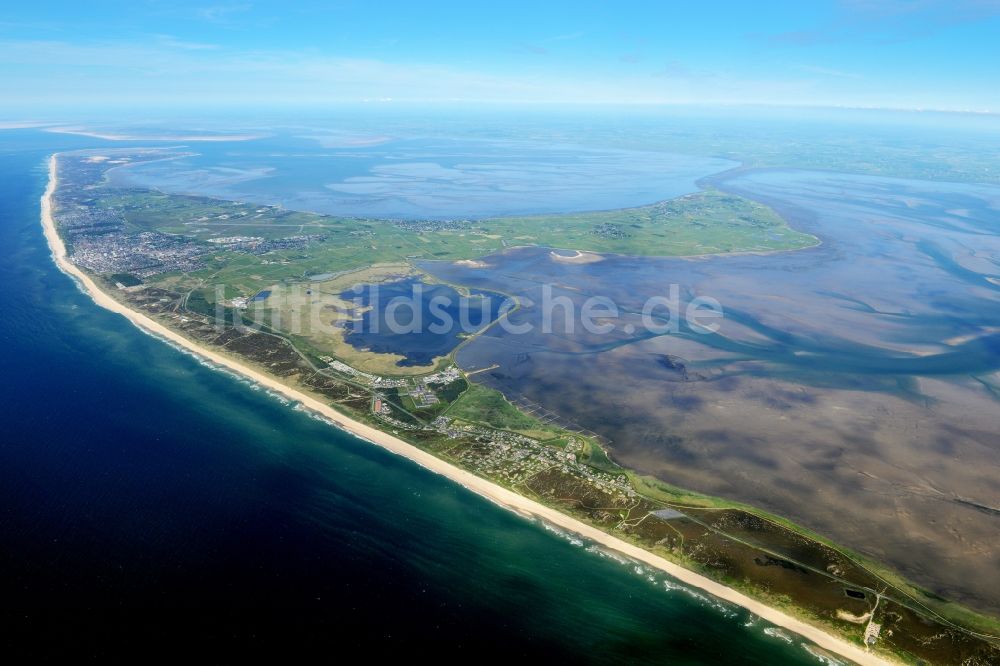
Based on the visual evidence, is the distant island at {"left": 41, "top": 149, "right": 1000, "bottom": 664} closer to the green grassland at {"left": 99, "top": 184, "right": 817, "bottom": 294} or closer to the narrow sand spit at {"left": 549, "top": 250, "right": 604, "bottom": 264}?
the green grassland at {"left": 99, "top": 184, "right": 817, "bottom": 294}

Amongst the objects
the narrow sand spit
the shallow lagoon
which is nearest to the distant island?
the shallow lagoon

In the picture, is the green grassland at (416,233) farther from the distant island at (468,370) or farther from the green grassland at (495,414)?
the green grassland at (495,414)

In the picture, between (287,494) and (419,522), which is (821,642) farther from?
(287,494)

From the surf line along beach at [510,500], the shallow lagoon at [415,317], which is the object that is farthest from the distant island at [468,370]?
the shallow lagoon at [415,317]

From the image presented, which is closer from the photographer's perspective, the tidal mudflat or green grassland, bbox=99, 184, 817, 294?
the tidal mudflat

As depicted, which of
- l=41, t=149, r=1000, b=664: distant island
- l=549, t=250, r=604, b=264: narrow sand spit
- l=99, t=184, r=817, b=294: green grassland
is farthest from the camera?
l=549, t=250, r=604, b=264: narrow sand spit
